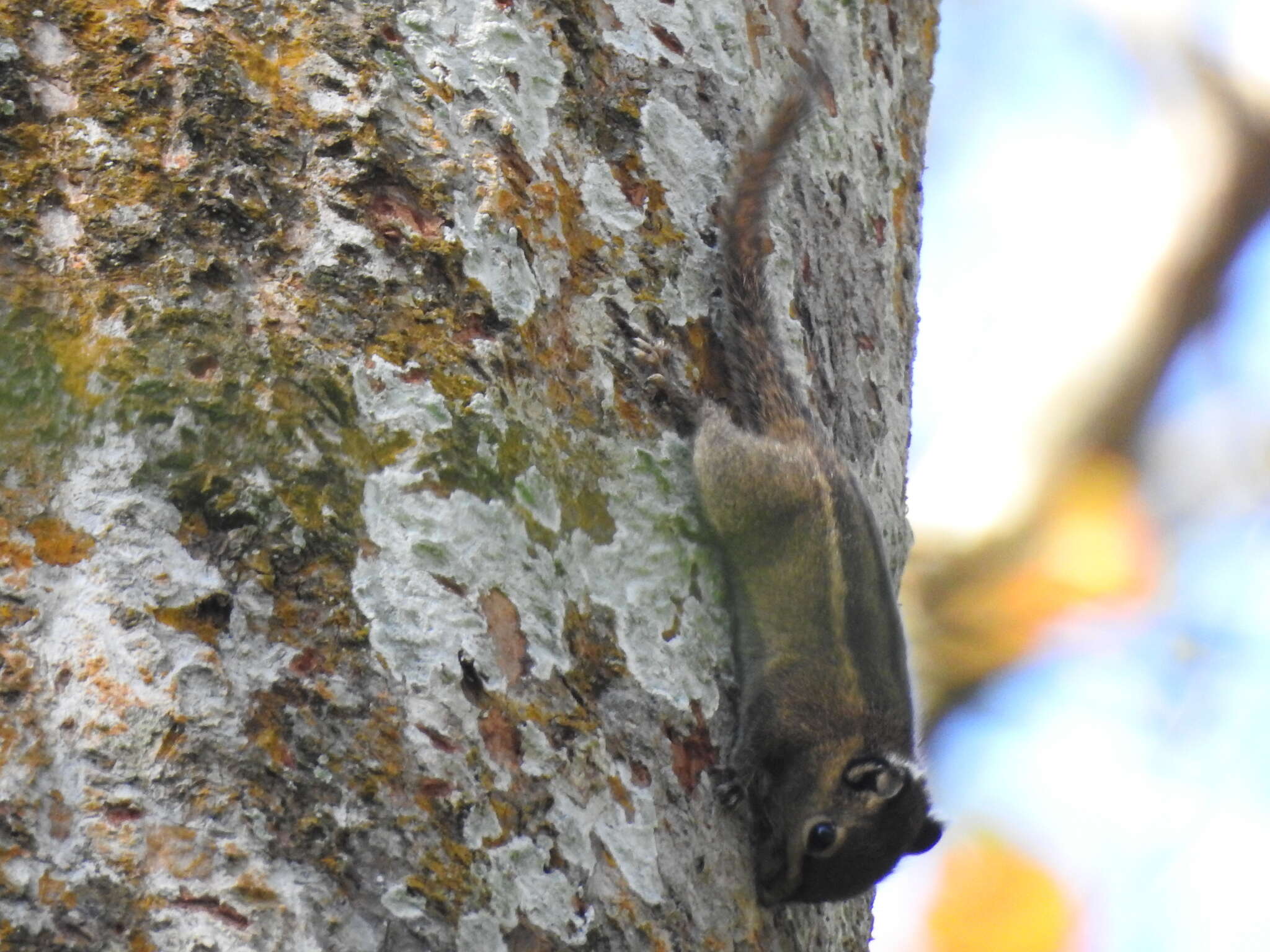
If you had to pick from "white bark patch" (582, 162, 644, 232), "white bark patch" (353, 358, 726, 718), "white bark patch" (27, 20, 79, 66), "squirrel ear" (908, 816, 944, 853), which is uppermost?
"white bark patch" (582, 162, 644, 232)

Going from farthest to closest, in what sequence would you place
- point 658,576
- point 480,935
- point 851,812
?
point 851,812 → point 658,576 → point 480,935

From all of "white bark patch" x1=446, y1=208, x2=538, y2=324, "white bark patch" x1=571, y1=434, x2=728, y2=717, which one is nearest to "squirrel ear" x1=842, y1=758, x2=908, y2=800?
"white bark patch" x1=571, y1=434, x2=728, y2=717

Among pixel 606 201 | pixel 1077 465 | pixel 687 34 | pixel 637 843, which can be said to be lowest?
pixel 637 843

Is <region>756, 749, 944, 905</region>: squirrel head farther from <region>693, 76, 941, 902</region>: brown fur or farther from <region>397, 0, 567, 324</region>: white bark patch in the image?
<region>397, 0, 567, 324</region>: white bark patch

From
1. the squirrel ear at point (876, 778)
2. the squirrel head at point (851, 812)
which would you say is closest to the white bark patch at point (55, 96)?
the squirrel head at point (851, 812)

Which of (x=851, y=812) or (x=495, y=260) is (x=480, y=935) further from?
(x=851, y=812)

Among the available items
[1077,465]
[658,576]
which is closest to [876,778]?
[658,576]
